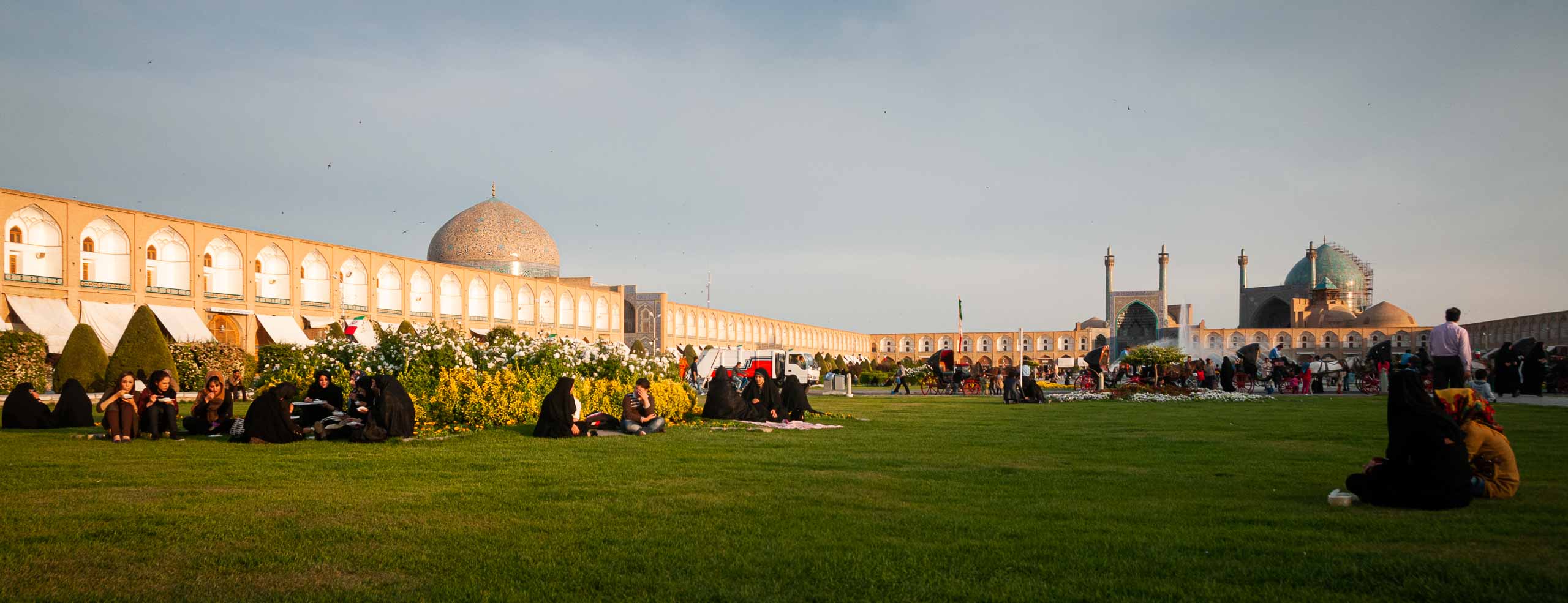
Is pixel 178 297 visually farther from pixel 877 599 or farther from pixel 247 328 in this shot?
pixel 877 599

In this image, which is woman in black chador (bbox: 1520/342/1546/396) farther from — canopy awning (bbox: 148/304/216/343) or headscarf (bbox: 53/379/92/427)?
canopy awning (bbox: 148/304/216/343)

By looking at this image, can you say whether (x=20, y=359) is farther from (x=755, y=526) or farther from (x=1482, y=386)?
(x=1482, y=386)

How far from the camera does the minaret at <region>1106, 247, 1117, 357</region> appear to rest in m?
63.8

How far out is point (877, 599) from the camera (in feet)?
11.2

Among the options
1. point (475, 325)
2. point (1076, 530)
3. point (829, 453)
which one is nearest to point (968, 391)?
point (829, 453)

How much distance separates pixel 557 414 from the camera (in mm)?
10078

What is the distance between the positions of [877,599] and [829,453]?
16.4 feet

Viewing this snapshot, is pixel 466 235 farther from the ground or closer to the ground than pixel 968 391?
farther from the ground

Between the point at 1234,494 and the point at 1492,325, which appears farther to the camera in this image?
the point at 1492,325

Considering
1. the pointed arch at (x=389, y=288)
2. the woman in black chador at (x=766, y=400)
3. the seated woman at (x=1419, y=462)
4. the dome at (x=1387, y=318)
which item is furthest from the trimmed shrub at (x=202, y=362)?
the dome at (x=1387, y=318)

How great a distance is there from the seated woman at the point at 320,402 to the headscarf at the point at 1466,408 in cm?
923

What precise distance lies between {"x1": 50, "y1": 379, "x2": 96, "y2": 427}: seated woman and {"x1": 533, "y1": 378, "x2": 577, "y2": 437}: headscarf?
5495 millimetres

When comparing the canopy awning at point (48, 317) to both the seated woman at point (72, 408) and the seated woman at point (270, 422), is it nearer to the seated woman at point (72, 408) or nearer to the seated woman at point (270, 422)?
the seated woman at point (72, 408)

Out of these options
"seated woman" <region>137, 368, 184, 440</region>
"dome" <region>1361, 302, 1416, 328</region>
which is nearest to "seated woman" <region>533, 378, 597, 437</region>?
"seated woman" <region>137, 368, 184, 440</region>
